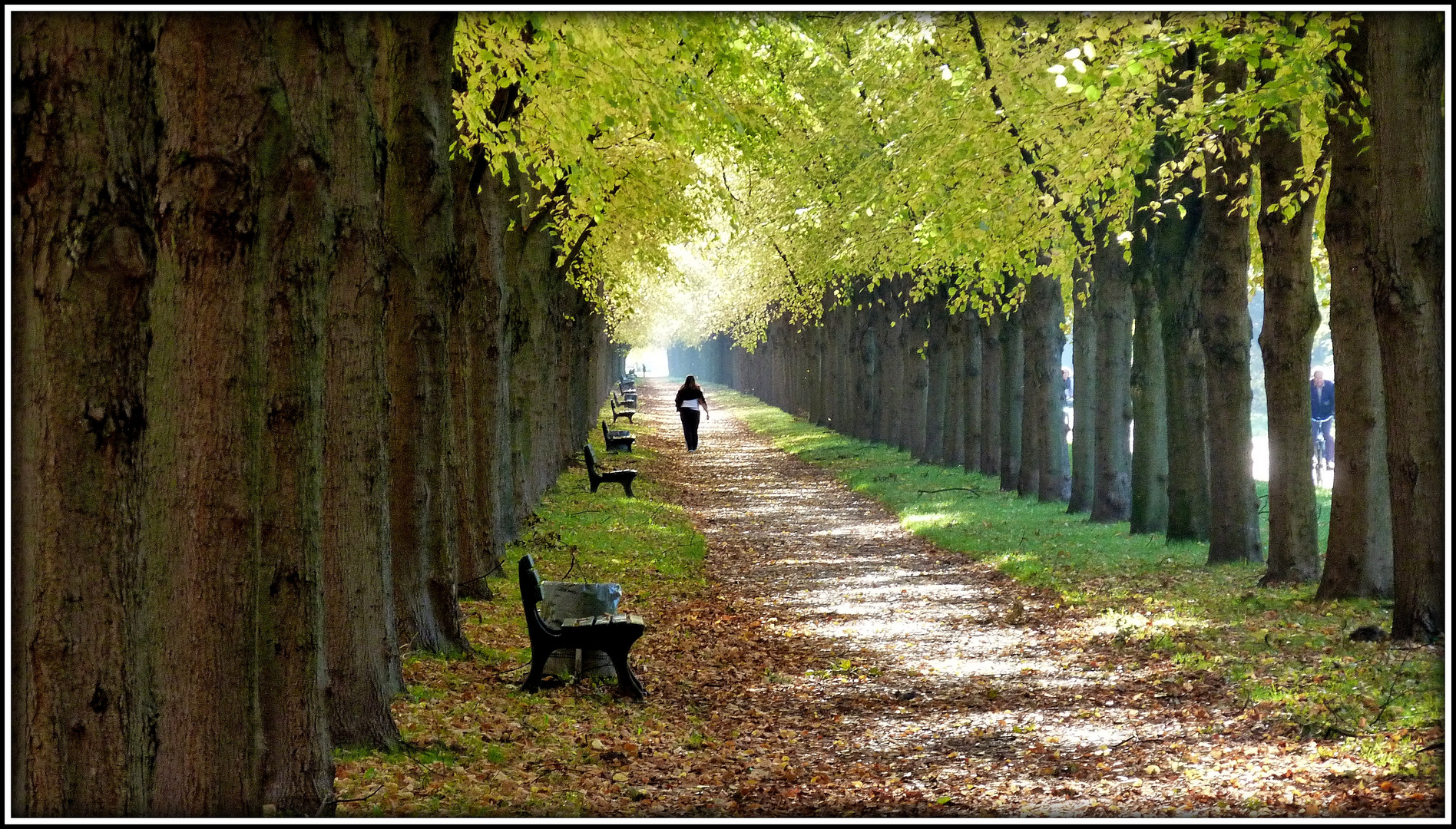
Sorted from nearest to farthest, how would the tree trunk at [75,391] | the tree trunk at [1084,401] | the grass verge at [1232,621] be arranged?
the tree trunk at [75,391] → the grass verge at [1232,621] → the tree trunk at [1084,401]

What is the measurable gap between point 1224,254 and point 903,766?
332 inches

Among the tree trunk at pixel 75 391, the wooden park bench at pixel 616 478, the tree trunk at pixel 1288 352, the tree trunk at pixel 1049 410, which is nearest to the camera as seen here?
the tree trunk at pixel 75 391

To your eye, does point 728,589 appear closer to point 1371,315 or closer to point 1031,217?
point 1031,217

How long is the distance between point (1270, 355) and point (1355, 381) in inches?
74.8

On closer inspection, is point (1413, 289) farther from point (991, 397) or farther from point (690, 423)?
point (690, 423)

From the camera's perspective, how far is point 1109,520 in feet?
63.4

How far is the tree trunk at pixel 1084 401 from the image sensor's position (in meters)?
20.3

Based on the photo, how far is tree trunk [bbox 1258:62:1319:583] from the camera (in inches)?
498

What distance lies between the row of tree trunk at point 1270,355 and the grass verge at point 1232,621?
46 centimetres

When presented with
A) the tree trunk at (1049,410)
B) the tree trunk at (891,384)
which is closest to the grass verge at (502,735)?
the tree trunk at (1049,410)

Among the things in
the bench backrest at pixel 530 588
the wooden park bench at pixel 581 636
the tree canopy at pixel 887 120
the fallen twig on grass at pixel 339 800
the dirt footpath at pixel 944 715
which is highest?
the tree canopy at pixel 887 120

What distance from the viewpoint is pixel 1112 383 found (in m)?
19.2

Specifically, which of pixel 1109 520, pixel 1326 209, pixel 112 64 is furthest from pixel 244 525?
pixel 1109 520

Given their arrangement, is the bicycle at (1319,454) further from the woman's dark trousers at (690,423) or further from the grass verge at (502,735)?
the grass verge at (502,735)
